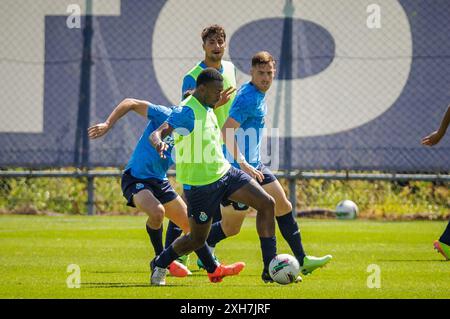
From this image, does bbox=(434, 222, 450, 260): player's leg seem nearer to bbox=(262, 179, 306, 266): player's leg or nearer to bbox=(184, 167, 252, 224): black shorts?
bbox=(262, 179, 306, 266): player's leg

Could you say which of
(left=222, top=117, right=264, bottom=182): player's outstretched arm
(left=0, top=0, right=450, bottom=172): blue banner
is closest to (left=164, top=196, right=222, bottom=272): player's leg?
(left=222, top=117, right=264, bottom=182): player's outstretched arm

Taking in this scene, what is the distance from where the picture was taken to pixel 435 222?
16906 mm

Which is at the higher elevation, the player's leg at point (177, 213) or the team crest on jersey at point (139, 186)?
the team crest on jersey at point (139, 186)

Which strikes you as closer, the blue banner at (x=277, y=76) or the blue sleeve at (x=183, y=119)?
the blue sleeve at (x=183, y=119)

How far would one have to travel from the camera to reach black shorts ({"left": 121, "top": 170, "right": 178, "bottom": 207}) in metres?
11.2

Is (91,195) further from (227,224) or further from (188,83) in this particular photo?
(188,83)

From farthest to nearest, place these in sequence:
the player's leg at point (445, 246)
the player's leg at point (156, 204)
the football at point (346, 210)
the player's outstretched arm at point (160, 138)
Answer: the football at point (346, 210) < the player's leg at point (445, 246) < the player's leg at point (156, 204) < the player's outstretched arm at point (160, 138)

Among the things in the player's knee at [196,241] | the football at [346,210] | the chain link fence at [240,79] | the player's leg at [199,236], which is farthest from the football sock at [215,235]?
the chain link fence at [240,79]

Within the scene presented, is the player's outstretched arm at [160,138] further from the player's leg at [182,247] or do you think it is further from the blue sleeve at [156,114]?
the blue sleeve at [156,114]

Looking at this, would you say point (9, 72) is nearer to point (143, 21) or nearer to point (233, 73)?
Answer: point (143, 21)

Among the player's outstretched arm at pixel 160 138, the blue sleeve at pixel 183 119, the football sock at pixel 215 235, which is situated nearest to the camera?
the player's outstretched arm at pixel 160 138

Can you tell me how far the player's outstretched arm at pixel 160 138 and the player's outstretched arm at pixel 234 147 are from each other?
3.18 feet

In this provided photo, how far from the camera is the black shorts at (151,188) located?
1120 centimetres
